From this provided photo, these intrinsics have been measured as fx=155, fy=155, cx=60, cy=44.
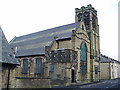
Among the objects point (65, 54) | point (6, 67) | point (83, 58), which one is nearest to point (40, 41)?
point (65, 54)

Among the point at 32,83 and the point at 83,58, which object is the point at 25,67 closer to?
the point at 83,58

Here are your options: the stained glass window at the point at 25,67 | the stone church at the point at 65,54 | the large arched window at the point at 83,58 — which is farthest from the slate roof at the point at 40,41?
the large arched window at the point at 83,58

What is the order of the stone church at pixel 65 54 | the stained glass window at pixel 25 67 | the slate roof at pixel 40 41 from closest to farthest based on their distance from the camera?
the stone church at pixel 65 54 → the slate roof at pixel 40 41 → the stained glass window at pixel 25 67

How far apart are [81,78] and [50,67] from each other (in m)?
7.35

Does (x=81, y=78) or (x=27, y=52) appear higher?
(x=27, y=52)

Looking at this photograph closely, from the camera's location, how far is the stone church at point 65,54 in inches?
1180

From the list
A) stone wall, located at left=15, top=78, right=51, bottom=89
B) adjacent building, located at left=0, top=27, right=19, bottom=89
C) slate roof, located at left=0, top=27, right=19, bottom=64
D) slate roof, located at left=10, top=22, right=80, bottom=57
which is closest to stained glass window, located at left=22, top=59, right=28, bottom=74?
slate roof, located at left=10, top=22, right=80, bottom=57

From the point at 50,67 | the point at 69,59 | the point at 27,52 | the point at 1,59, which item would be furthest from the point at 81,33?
the point at 1,59

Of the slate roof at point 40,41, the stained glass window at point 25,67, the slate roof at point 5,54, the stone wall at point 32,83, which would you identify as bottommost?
the stone wall at point 32,83

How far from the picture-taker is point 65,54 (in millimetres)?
30031

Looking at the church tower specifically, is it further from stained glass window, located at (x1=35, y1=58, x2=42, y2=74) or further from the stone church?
stained glass window, located at (x1=35, y1=58, x2=42, y2=74)

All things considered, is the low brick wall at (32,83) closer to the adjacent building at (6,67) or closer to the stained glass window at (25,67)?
the adjacent building at (6,67)

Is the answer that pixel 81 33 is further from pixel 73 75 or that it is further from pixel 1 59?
pixel 1 59

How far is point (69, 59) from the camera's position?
29547mm
